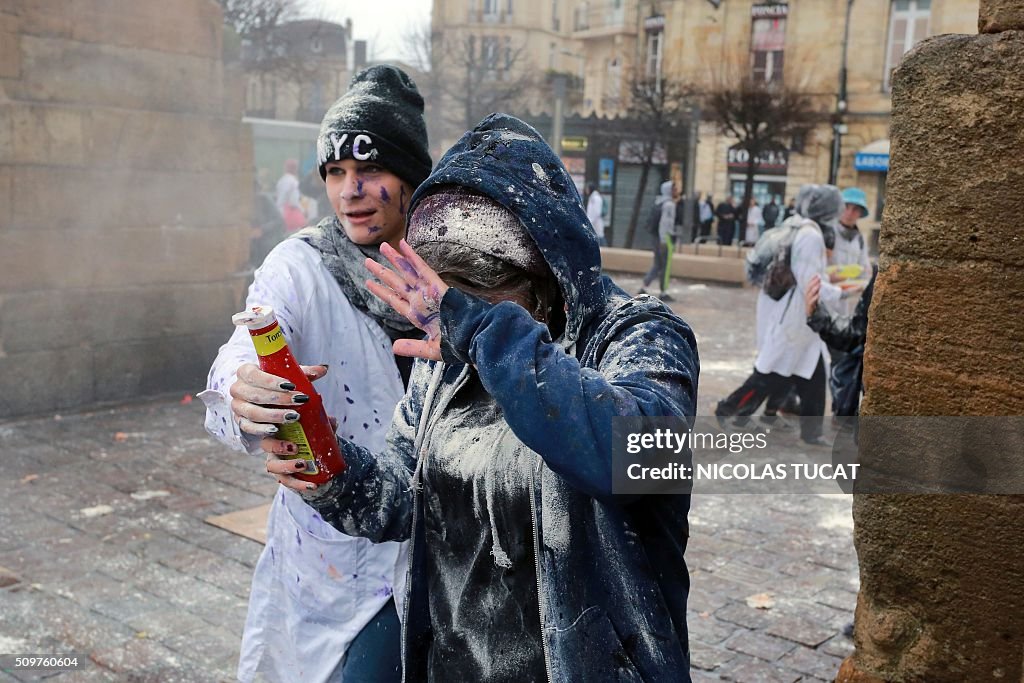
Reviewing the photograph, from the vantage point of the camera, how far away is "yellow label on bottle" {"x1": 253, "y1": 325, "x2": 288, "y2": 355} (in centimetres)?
195

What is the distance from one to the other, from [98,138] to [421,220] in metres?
7.12

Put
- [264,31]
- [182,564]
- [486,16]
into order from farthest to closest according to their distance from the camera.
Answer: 1. [486,16]
2. [264,31]
3. [182,564]

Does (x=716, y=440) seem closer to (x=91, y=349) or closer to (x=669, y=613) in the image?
(x=669, y=613)

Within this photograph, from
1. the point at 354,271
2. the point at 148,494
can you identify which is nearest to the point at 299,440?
the point at 354,271

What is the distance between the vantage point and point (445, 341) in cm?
167

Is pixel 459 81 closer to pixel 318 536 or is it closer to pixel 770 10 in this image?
pixel 770 10

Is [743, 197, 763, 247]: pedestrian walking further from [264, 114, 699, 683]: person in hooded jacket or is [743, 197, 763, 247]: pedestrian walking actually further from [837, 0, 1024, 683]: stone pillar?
[264, 114, 699, 683]: person in hooded jacket

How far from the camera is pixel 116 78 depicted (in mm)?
8281

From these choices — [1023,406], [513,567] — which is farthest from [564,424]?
[1023,406]

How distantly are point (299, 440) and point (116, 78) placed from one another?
7.20m

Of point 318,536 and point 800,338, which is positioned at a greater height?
point 318,536

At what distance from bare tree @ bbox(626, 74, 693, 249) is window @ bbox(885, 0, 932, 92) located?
26.7 ft

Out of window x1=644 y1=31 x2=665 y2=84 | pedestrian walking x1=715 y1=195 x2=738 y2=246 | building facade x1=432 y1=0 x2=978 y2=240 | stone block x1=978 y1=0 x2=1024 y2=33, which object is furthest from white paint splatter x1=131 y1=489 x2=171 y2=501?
window x1=644 y1=31 x2=665 y2=84

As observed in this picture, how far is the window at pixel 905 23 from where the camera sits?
3475cm
